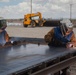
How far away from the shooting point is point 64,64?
5.23m

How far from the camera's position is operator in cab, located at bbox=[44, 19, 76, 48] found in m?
7.08

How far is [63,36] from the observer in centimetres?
720

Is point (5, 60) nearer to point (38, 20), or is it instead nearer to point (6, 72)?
point (6, 72)

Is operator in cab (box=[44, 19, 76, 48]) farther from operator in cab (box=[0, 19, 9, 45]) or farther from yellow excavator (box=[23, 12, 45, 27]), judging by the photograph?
yellow excavator (box=[23, 12, 45, 27])

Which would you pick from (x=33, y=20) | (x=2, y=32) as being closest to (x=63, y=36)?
(x=2, y=32)

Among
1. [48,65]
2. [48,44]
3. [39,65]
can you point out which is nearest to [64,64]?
[48,65]

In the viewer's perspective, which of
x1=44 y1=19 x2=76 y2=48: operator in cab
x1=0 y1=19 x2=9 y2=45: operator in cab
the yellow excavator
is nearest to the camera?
x1=0 y1=19 x2=9 y2=45: operator in cab

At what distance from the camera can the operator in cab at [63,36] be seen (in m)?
7.08

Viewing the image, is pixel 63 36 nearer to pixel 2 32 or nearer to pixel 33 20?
pixel 2 32

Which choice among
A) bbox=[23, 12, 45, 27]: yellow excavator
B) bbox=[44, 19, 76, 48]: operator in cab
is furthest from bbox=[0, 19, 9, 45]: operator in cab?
bbox=[23, 12, 45, 27]: yellow excavator

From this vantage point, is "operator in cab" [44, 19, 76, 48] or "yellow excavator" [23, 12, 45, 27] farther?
"yellow excavator" [23, 12, 45, 27]

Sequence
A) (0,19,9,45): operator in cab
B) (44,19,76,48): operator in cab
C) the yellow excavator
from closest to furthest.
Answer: (0,19,9,45): operator in cab, (44,19,76,48): operator in cab, the yellow excavator

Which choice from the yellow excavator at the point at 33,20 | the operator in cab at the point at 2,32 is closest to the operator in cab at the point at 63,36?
the operator in cab at the point at 2,32

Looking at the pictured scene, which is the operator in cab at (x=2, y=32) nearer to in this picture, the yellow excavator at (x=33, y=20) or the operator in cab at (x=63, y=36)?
the operator in cab at (x=63, y=36)
